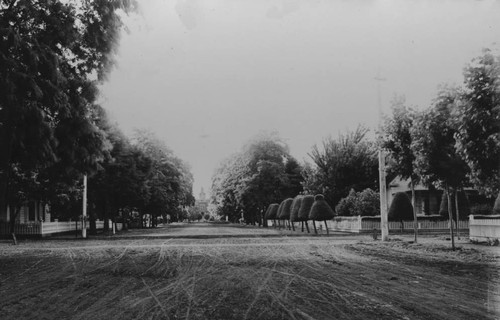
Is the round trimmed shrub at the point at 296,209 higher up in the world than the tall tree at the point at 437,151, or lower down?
lower down

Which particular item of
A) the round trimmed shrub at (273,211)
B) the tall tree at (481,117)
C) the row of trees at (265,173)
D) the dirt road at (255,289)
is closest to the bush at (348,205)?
the round trimmed shrub at (273,211)

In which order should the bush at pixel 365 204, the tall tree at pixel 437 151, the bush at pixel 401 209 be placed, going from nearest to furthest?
the tall tree at pixel 437 151, the bush at pixel 401 209, the bush at pixel 365 204

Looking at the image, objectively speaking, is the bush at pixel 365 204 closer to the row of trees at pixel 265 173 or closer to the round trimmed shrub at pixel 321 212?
the round trimmed shrub at pixel 321 212

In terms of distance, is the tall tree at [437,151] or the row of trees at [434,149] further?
the tall tree at [437,151]

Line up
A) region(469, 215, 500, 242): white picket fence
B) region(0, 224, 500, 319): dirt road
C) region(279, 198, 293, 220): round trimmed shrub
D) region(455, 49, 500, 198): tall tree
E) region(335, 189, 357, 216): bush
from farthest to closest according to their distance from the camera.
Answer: region(279, 198, 293, 220): round trimmed shrub < region(335, 189, 357, 216): bush < region(469, 215, 500, 242): white picket fence < region(455, 49, 500, 198): tall tree < region(0, 224, 500, 319): dirt road

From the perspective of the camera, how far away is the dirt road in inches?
268

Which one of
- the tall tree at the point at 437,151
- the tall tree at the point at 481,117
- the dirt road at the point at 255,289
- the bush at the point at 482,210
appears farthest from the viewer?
the bush at the point at 482,210

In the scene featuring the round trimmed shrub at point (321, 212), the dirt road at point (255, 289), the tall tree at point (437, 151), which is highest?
the tall tree at point (437, 151)

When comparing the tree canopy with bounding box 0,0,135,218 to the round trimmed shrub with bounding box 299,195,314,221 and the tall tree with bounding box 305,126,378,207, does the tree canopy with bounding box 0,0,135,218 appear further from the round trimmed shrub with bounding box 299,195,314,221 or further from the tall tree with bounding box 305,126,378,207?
the tall tree with bounding box 305,126,378,207

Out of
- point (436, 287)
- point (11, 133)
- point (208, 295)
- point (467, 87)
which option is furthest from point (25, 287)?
point (467, 87)

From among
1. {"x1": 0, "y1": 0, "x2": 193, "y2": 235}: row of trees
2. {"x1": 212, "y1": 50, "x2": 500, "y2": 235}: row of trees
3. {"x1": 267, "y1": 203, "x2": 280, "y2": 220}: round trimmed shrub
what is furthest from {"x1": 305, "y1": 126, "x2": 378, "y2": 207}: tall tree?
{"x1": 0, "y1": 0, "x2": 193, "y2": 235}: row of trees

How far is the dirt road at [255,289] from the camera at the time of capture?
22.4 ft

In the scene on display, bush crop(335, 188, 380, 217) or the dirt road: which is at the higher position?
bush crop(335, 188, 380, 217)

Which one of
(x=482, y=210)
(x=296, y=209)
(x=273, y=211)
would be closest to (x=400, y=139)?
(x=296, y=209)
